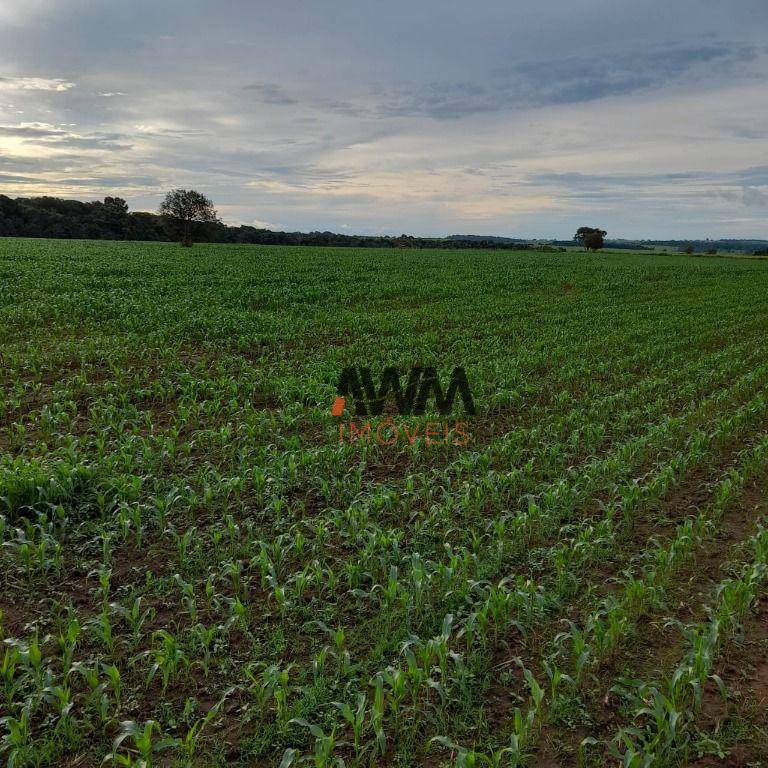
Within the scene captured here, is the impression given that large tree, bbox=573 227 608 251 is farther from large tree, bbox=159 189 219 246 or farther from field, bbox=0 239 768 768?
field, bbox=0 239 768 768

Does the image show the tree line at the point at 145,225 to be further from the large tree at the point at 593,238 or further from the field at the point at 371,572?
the field at the point at 371,572

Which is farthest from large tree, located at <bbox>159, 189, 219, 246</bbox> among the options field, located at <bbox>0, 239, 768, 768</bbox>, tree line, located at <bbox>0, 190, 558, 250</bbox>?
field, located at <bbox>0, 239, 768, 768</bbox>

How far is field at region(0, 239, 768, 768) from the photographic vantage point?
12.7ft

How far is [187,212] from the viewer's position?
70.8 m

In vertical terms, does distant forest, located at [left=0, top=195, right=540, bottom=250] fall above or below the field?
above

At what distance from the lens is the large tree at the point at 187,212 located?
70312 millimetres

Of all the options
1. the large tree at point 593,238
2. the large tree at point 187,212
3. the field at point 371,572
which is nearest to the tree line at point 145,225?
the large tree at point 187,212

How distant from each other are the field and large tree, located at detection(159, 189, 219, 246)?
6373cm

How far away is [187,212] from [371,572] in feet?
242

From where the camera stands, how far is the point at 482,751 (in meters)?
3.76

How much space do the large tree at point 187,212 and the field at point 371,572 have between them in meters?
63.7

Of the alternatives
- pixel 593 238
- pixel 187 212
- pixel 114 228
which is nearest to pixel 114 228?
pixel 114 228

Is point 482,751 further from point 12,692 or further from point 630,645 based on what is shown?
point 12,692

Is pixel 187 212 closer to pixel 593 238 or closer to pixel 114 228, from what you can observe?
pixel 114 228
